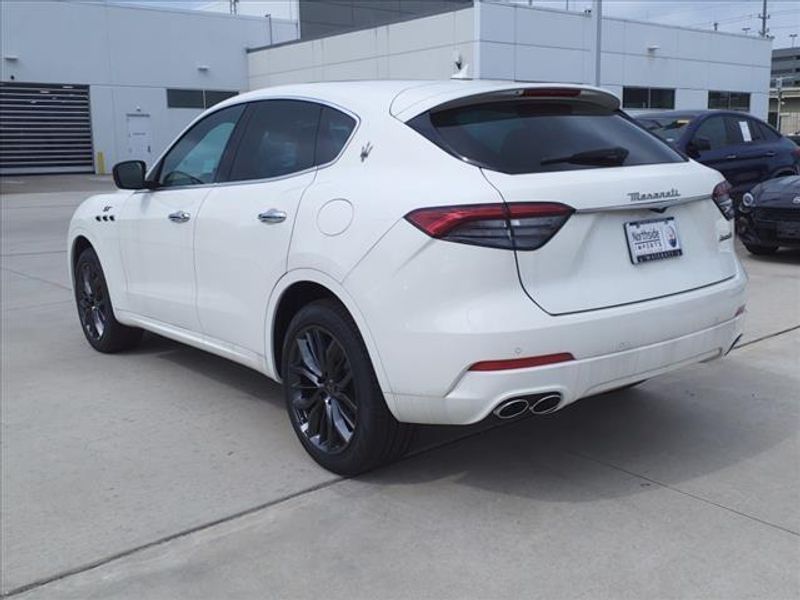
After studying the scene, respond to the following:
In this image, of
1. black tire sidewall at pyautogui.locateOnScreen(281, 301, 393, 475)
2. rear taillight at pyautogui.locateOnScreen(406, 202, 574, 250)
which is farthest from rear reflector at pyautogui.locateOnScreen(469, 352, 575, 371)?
black tire sidewall at pyautogui.locateOnScreen(281, 301, 393, 475)

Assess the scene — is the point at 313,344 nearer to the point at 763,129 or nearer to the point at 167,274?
the point at 167,274

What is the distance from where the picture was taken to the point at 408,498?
11.6ft

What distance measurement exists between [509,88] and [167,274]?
7.86 feet

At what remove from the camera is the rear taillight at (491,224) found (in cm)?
308

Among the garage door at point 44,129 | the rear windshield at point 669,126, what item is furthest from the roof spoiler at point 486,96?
the garage door at point 44,129

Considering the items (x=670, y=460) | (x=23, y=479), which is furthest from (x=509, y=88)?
(x=23, y=479)

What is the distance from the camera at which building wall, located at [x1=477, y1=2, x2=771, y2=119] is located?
2992 centimetres

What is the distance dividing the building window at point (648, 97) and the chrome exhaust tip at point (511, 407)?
114 feet

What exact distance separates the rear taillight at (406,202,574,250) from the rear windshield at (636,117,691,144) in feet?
27.8

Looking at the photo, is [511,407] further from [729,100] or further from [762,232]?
A: [729,100]

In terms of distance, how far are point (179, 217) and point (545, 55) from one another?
29110 millimetres

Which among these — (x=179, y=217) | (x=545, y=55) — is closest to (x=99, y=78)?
(x=545, y=55)

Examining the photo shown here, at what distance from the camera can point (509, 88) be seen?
3609mm

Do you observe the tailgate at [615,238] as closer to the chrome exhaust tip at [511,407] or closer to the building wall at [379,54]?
the chrome exhaust tip at [511,407]
